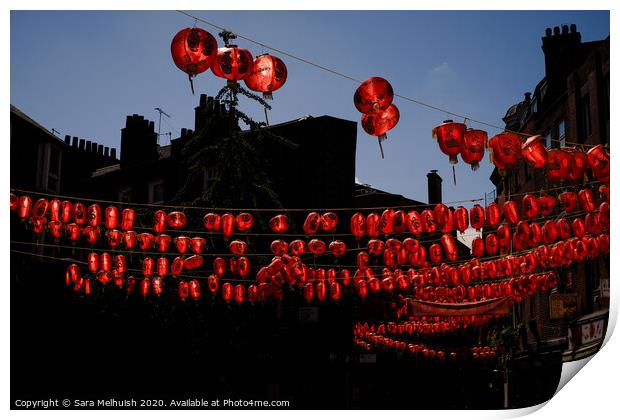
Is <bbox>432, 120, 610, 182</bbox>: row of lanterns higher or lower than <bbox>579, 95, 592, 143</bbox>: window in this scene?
lower

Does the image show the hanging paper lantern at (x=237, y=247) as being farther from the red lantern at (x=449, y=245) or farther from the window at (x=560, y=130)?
the window at (x=560, y=130)

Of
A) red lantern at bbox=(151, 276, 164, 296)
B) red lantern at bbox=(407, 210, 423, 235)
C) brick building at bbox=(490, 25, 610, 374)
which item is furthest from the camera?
brick building at bbox=(490, 25, 610, 374)

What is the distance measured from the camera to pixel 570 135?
19.0 m

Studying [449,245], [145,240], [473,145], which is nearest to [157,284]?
[145,240]

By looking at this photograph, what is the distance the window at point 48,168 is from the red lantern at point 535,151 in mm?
9487

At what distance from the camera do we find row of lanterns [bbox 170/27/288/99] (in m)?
7.46

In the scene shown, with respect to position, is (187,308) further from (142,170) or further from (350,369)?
(350,369)

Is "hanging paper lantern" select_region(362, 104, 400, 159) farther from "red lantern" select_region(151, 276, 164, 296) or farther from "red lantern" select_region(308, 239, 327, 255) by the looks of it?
"red lantern" select_region(151, 276, 164, 296)

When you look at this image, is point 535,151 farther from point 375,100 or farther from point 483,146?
point 375,100

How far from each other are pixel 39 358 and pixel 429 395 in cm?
2043

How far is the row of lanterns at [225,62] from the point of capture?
7457mm

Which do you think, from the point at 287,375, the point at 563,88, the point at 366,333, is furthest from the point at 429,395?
the point at 563,88

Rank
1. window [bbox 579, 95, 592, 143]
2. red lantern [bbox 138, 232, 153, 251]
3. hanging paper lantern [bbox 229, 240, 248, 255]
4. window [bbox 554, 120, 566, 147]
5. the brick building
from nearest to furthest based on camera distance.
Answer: red lantern [bbox 138, 232, 153, 251]
hanging paper lantern [bbox 229, 240, 248, 255]
the brick building
window [bbox 579, 95, 592, 143]
window [bbox 554, 120, 566, 147]

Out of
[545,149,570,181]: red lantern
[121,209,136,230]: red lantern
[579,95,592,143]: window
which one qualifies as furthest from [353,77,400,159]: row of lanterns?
[579,95,592,143]: window
